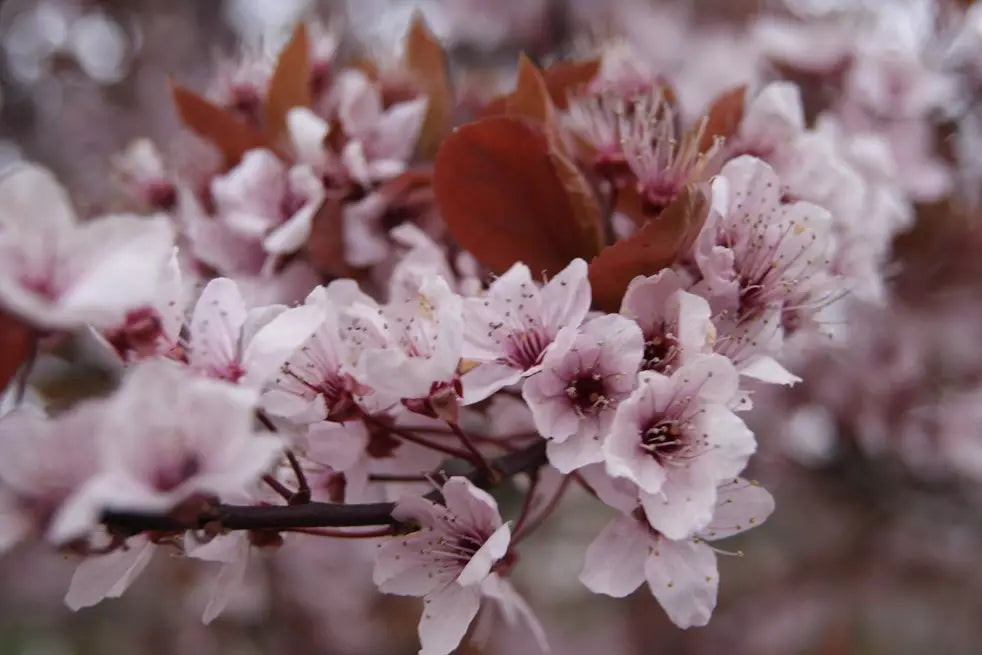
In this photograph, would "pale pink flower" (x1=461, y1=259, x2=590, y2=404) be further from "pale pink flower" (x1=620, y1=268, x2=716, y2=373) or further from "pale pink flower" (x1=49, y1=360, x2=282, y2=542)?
"pale pink flower" (x1=49, y1=360, x2=282, y2=542)

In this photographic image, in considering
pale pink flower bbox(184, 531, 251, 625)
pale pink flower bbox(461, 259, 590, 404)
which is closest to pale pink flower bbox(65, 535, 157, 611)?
pale pink flower bbox(184, 531, 251, 625)

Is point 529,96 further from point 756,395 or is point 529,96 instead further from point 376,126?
point 756,395

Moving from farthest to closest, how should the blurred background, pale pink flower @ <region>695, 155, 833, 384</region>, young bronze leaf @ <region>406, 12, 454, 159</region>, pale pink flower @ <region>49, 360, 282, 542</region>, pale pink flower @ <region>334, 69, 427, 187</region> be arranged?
1. the blurred background
2. young bronze leaf @ <region>406, 12, 454, 159</region>
3. pale pink flower @ <region>334, 69, 427, 187</region>
4. pale pink flower @ <region>695, 155, 833, 384</region>
5. pale pink flower @ <region>49, 360, 282, 542</region>

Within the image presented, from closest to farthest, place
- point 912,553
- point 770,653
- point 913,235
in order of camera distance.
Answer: point 913,235 → point 912,553 → point 770,653

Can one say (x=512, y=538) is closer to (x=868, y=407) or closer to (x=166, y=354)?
(x=166, y=354)

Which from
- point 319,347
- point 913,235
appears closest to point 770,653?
point 913,235

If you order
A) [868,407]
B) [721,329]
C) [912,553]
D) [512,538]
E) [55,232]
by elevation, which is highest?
[55,232]
